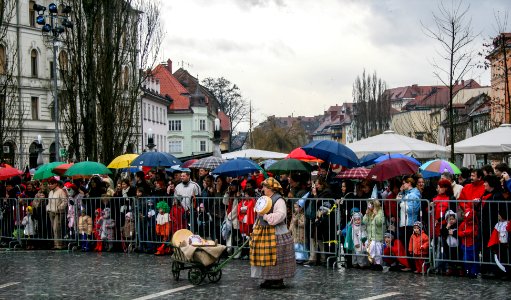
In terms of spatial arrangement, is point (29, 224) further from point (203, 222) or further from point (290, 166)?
point (290, 166)

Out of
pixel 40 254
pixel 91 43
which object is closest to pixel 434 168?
pixel 40 254

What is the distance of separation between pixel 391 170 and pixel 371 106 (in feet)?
290

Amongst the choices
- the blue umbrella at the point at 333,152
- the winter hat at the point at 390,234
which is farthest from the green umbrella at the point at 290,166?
the winter hat at the point at 390,234

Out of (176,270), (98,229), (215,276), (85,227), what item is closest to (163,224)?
(98,229)

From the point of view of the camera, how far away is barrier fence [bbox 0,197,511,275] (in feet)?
46.5

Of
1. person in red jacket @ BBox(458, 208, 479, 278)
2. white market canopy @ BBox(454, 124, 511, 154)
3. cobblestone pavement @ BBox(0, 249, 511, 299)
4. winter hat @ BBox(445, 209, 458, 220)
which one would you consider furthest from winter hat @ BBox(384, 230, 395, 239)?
white market canopy @ BBox(454, 124, 511, 154)

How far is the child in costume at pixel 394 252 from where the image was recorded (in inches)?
599

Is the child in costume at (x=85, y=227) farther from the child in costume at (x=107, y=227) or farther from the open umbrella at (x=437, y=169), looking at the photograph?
the open umbrella at (x=437, y=169)

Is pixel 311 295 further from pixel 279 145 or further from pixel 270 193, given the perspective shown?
pixel 279 145

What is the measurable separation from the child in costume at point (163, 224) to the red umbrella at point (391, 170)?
4.83 m

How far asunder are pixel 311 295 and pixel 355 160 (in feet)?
20.5

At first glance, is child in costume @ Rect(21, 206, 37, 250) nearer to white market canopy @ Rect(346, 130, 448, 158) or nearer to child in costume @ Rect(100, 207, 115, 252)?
child in costume @ Rect(100, 207, 115, 252)

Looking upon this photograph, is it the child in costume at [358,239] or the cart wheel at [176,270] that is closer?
the cart wheel at [176,270]

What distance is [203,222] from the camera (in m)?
18.3
